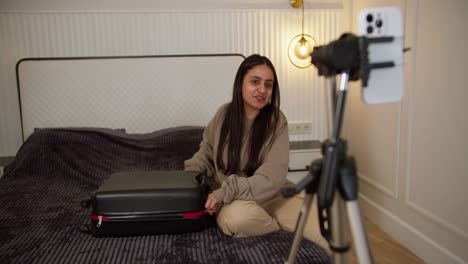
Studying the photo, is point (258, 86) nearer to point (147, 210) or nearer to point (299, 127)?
point (147, 210)

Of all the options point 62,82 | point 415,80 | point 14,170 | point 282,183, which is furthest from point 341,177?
point 62,82

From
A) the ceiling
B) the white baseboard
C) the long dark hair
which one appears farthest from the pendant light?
the long dark hair

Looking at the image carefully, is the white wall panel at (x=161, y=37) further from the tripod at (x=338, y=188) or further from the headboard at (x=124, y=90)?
the tripod at (x=338, y=188)

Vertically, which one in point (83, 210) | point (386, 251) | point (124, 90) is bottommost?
point (386, 251)

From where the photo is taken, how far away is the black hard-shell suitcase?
5.04ft

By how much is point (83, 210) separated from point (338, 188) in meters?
1.39

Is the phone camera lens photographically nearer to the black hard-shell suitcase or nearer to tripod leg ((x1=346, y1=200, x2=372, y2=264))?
tripod leg ((x1=346, y1=200, x2=372, y2=264))

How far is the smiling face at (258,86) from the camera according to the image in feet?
5.90

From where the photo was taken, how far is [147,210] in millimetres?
1541

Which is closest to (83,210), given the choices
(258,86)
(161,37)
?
(258,86)

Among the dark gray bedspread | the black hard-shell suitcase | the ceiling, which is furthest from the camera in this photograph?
the ceiling

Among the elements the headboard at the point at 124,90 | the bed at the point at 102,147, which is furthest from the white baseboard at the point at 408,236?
the headboard at the point at 124,90

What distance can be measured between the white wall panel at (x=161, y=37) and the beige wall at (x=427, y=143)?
27.3 inches

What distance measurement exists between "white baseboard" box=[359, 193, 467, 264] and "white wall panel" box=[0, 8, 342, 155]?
956 millimetres
